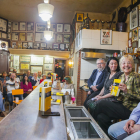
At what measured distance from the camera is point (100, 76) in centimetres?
365

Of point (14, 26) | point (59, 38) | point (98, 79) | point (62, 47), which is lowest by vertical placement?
point (98, 79)

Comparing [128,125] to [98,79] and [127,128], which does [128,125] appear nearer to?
[127,128]

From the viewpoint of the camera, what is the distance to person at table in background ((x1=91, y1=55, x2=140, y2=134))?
1.99 meters

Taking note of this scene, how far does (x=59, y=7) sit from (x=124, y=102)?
5454mm

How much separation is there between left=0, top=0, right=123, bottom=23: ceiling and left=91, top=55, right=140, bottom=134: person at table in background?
14.2 ft

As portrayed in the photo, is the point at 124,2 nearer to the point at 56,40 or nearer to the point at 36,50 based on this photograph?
the point at 56,40

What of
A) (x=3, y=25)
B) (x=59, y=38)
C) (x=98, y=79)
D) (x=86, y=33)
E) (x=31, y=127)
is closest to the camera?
(x=31, y=127)

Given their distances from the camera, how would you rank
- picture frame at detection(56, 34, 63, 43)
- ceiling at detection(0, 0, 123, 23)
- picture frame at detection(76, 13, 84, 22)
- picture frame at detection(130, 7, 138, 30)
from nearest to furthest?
1. picture frame at detection(130, 7, 138, 30)
2. ceiling at detection(0, 0, 123, 23)
3. picture frame at detection(76, 13, 84, 22)
4. picture frame at detection(56, 34, 63, 43)

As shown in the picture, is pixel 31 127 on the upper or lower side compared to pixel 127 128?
upper

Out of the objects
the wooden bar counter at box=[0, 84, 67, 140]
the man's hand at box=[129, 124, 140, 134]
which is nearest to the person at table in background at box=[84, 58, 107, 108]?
the man's hand at box=[129, 124, 140, 134]

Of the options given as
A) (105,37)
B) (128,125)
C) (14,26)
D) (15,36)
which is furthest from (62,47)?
(128,125)

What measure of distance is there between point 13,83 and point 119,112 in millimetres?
3872

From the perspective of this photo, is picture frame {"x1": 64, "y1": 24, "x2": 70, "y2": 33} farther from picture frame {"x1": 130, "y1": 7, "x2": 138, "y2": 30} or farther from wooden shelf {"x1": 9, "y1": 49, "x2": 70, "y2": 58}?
picture frame {"x1": 130, "y1": 7, "x2": 138, "y2": 30}

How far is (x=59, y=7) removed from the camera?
6.25 meters
